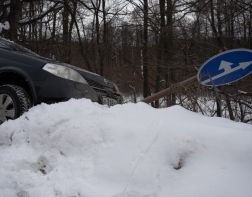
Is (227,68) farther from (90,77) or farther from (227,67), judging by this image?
(90,77)

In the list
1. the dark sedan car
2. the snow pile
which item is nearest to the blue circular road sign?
the snow pile

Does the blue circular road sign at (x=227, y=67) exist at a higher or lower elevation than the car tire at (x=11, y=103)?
higher

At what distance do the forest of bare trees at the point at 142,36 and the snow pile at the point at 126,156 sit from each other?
1.77 m

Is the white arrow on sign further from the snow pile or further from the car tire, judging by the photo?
the car tire

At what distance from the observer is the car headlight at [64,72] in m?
5.07

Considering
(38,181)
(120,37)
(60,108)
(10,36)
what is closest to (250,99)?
(60,108)

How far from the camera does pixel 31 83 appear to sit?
4977 mm

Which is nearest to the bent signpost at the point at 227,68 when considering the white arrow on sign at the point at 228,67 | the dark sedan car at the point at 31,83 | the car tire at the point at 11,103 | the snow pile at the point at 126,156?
the white arrow on sign at the point at 228,67

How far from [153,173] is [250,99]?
121 inches

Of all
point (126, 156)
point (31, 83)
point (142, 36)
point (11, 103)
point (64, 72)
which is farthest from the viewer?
point (142, 36)

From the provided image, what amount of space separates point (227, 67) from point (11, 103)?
8.73ft

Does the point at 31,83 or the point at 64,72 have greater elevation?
the point at 64,72

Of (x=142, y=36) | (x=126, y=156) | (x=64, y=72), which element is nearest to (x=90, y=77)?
(x=64, y=72)

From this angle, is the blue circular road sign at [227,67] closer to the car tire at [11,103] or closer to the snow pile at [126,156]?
the snow pile at [126,156]
